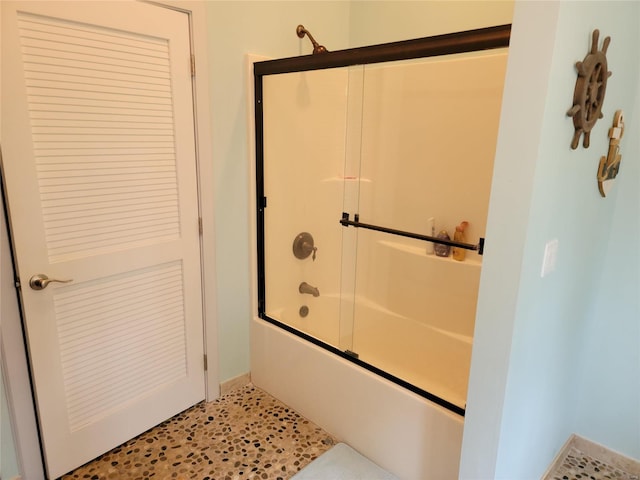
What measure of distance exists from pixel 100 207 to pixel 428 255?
1.74 m

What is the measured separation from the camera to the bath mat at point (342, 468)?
73.0 inches

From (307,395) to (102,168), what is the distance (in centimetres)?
149

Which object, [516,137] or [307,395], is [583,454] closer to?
[307,395]

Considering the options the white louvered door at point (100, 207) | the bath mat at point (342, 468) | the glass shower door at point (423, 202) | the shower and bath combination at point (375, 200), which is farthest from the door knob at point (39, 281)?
the glass shower door at point (423, 202)

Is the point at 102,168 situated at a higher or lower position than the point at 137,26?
lower

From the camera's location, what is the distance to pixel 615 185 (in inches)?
68.8

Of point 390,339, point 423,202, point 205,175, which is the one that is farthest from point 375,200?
point 205,175

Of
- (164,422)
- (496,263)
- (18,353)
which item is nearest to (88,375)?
A: (18,353)

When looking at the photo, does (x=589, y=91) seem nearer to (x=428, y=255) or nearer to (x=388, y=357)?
(x=428, y=255)

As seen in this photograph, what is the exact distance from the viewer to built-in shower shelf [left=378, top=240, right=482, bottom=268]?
234 cm

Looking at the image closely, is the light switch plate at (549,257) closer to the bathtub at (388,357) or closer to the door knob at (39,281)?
the bathtub at (388,357)

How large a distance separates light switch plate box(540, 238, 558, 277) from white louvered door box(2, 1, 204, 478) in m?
1.57

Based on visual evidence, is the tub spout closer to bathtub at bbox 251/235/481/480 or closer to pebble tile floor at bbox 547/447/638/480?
bathtub at bbox 251/235/481/480

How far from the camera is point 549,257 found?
1.31m
